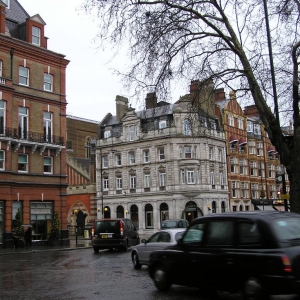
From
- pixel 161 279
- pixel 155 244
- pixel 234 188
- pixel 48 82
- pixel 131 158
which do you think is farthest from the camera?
pixel 234 188

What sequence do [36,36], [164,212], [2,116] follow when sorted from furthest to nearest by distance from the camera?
[164,212], [36,36], [2,116]

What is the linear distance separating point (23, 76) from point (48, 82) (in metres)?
2.51

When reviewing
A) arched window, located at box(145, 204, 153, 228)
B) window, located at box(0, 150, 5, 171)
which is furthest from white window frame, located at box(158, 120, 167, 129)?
window, located at box(0, 150, 5, 171)

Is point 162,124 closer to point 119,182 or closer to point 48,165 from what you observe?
point 119,182

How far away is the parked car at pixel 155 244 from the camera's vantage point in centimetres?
1574

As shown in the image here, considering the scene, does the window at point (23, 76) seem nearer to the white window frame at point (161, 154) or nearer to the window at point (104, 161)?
the white window frame at point (161, 154)

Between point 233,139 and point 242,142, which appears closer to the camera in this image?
point 233,139

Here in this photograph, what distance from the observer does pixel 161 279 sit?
1105cm

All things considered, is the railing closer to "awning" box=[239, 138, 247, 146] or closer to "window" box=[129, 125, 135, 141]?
"window" box=[129, 125, 135, 141]

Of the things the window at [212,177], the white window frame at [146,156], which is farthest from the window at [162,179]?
the window at [212,177]

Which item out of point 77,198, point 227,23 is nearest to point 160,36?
point 227,23

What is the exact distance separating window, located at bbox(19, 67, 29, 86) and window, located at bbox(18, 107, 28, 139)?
6.71 ft


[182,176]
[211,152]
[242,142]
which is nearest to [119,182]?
[182,176]

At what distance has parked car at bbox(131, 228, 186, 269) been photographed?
1574 centimetres
